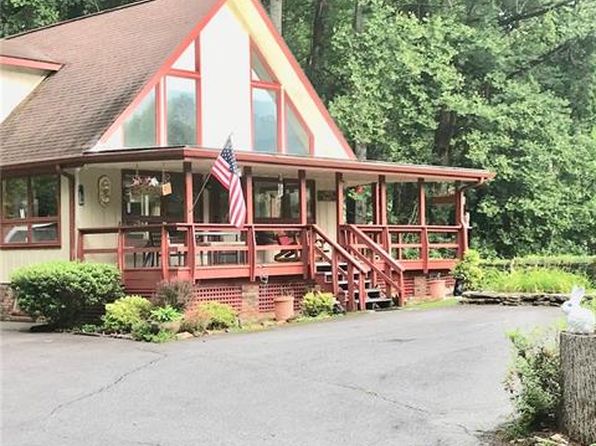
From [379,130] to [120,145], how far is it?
13.0 metres

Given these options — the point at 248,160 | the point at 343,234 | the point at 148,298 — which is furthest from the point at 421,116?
the point at 148,298

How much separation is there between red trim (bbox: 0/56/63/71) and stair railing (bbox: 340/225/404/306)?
343 inches

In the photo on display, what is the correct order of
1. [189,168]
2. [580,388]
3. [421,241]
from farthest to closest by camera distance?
[421,241] → [189,168] → [580,388]

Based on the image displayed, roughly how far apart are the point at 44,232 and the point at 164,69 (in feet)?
14.6

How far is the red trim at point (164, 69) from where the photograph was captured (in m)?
17.6

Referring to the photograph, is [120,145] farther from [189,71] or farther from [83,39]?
[83,39]

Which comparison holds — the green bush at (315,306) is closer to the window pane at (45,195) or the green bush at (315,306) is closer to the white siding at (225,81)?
the white siding at (225,81)

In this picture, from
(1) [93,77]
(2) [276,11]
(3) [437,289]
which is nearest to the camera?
(1) [93,77]

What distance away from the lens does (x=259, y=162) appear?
16984 millimetres

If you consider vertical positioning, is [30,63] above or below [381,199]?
above

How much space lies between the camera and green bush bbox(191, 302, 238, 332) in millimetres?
14477

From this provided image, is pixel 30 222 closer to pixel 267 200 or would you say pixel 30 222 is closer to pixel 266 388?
pixel 267 200

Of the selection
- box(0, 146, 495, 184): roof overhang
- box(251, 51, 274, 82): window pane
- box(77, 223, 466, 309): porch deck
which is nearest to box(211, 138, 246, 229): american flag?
box(0, 146, 495, 184): roof overhang

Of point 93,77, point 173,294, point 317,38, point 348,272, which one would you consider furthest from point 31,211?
point 317,38
